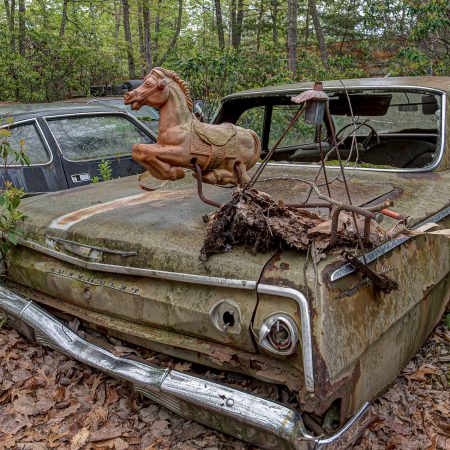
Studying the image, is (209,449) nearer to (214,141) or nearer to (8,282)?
(214,141)

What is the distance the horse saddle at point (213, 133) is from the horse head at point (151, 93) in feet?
0.65

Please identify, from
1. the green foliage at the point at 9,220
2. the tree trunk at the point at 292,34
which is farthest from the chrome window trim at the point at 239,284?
the tree trunk at the point at 292,34

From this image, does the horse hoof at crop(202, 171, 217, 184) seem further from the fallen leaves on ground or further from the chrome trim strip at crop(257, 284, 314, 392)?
the fallen leaves on ground

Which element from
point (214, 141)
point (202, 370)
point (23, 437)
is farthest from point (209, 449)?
point (214, 141)

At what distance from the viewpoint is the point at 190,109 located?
251 cm

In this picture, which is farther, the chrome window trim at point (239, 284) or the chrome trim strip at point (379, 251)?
the chrome trim strip at point (379, 251)

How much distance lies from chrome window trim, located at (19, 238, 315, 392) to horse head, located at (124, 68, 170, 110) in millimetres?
796

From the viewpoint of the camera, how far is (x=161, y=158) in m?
2.36

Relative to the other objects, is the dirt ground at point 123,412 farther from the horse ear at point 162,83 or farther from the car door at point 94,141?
the car door at point 94,141

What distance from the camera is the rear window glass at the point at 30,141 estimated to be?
15.5 ft

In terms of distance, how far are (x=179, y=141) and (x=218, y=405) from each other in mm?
1208

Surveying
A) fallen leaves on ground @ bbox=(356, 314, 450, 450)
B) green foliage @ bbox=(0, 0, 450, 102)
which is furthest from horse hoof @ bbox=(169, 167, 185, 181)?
green foliage @ bbox=(0, 0, 450, 102)

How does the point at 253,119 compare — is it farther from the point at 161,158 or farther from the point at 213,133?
the point at 161,158

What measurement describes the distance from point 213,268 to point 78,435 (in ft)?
3.81
